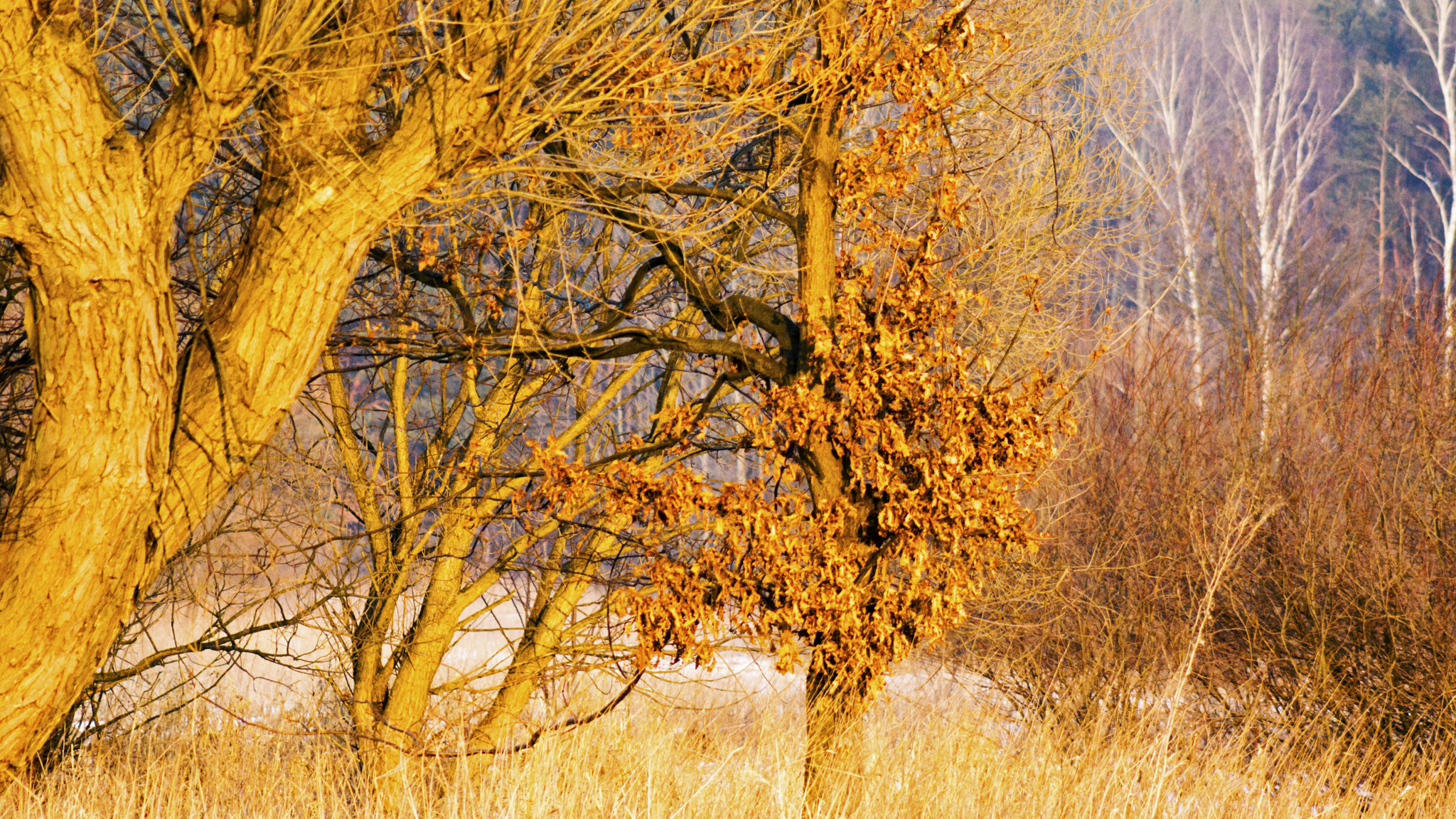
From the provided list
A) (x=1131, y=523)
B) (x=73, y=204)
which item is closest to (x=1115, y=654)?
(x=1131, y=523)

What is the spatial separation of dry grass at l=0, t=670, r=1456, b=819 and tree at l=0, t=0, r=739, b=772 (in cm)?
102

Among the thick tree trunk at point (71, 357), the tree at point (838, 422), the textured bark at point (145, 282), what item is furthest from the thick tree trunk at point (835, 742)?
the thick tree trunk at point (71, 357)

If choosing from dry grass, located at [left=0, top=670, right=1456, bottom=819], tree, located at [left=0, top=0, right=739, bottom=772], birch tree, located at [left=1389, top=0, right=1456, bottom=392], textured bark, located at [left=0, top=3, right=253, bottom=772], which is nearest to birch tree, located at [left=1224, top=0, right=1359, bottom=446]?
birch tree, located at [left=1389, top=0, right=1456, bottom=392]

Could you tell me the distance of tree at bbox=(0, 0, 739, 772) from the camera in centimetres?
368

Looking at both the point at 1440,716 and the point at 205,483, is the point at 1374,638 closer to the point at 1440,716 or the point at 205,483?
the point at 1440,716

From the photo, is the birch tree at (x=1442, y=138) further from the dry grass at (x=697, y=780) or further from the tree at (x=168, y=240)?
the tree at (x=168, y=240)

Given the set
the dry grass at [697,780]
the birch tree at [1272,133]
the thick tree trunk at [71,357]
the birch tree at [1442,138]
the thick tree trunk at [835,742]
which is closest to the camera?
the thick tree trunk at [71,357]

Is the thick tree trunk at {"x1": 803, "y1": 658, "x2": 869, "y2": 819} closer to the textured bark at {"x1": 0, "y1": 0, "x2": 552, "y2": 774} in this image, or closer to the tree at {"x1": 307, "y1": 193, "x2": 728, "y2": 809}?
the tree at {"x1": 307, "y1": 193, "x2": 728, "y2": 809}

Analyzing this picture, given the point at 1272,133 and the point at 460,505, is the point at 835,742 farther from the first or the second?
the point at 1272,133

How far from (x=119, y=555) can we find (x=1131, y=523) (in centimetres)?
739

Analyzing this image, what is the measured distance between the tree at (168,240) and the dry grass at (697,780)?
3.36ft

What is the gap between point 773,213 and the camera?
5027mm

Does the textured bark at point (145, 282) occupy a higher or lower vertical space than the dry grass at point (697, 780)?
higher

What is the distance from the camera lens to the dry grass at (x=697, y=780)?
4430 mm
